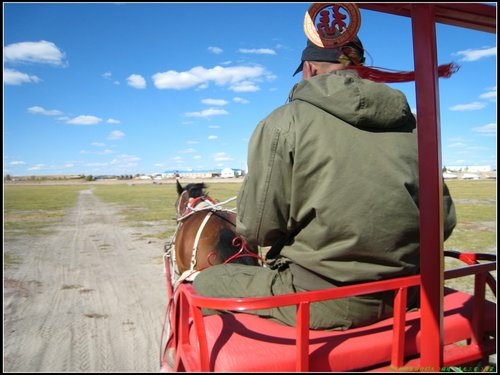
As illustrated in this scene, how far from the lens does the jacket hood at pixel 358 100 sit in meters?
1.70

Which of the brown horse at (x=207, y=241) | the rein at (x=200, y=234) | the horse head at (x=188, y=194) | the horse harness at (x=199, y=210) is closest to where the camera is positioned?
the rein at (x=200, y=234)

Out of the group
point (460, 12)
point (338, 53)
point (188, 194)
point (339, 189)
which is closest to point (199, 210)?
point (188, 194)

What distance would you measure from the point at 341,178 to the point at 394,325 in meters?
0.73

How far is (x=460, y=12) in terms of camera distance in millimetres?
1550

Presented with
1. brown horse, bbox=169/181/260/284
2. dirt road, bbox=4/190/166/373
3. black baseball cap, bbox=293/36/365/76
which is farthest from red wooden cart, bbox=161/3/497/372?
dirt road, bbox=4/190/166/373

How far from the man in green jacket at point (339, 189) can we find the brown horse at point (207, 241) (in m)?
1.55

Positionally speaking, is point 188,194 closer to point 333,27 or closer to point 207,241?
A: point 207,241

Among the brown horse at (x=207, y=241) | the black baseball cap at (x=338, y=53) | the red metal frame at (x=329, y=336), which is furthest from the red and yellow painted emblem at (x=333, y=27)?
the brown horse at (x=207, y=241)

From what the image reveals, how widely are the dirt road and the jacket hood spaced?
3.34m

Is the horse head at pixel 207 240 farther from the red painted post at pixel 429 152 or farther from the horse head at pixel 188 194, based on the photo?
the red painted post at pixel 429 152

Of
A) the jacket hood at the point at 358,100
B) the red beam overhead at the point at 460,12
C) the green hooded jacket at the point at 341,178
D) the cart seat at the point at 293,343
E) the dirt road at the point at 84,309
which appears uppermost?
the red beam overhead at the point at 460,12

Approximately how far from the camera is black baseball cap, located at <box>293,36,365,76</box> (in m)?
2.10

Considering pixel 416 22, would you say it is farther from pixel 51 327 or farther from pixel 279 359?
pixel 51 327

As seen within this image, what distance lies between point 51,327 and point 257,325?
13.5 feet
